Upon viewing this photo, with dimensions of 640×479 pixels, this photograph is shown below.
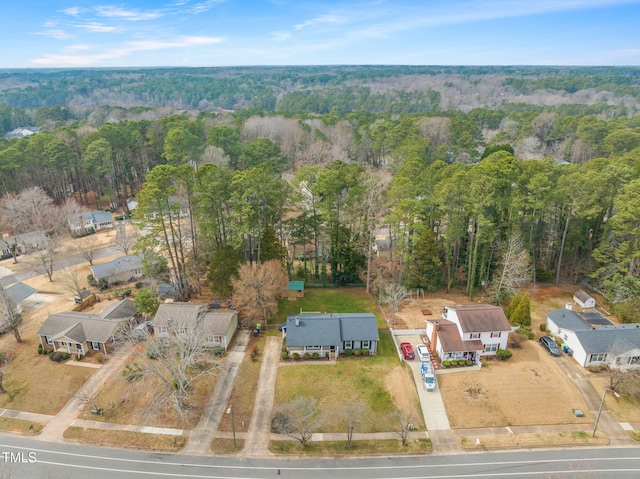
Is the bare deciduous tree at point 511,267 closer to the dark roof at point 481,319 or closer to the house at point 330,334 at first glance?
the dark roof at point 481,319

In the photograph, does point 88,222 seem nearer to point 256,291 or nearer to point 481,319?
point 256,291

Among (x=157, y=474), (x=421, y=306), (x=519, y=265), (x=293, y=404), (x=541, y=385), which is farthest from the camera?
(x=421, y=306)

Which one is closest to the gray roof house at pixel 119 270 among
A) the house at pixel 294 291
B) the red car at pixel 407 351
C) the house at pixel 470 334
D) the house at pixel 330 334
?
the house at pixel 294 291

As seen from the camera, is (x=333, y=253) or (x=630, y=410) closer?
(x=630, y=410)

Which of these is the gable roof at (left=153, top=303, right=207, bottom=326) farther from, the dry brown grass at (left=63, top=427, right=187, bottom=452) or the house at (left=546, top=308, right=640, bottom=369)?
the house at (left=546, top=308, right=640, bottom=369)

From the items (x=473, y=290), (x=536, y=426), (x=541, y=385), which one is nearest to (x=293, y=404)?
(x=536, y=426)

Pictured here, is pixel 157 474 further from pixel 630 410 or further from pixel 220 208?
pixel 630 410

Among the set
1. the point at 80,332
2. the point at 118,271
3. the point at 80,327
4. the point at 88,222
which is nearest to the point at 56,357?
the point at 80,332
